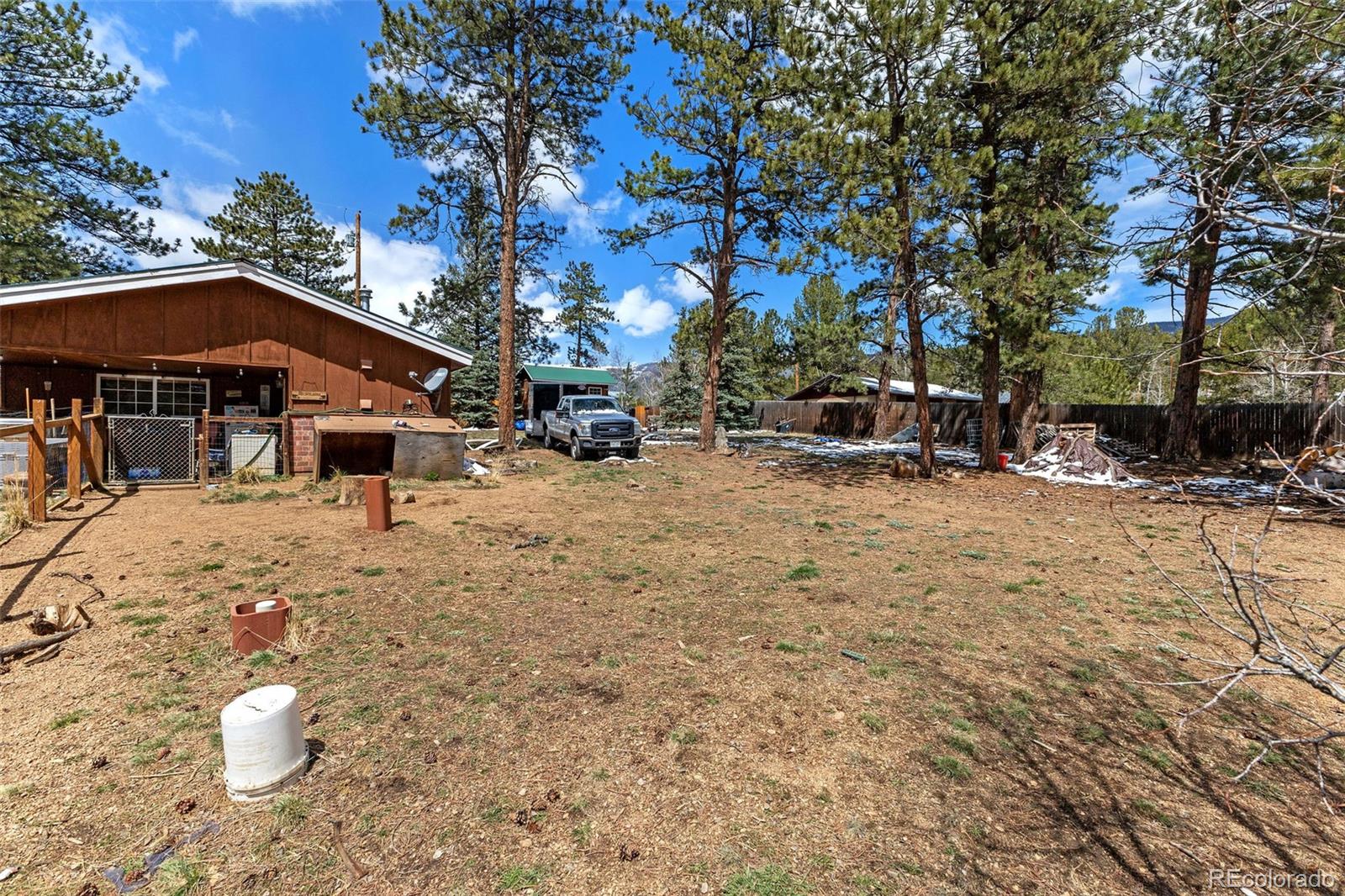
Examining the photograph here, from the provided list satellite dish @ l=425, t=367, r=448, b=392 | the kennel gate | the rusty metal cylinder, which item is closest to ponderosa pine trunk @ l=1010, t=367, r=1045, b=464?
satellite dish @ l=425, t=367, r=448, b=392

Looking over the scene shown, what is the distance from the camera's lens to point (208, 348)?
11.5 metres

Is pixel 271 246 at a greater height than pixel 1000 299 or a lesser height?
greater

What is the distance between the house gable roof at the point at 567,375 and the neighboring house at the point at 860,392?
13.5 m

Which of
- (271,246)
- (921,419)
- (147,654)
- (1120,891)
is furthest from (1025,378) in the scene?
(271,246)

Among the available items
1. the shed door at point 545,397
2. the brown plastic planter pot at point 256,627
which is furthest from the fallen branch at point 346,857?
the shed door at point 545,397

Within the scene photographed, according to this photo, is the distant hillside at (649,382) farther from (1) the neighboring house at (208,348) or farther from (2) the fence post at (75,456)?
(2) the fence post at (75,456)

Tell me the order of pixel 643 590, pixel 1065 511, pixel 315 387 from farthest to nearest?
pixel 315 387, pixel 1065 511, pixel 643 590

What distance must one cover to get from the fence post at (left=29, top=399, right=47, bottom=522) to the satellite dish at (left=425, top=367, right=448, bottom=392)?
727 centimetres

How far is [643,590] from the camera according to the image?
5.06 meters

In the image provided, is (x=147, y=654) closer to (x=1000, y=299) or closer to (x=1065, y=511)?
(x=1065, y=511)

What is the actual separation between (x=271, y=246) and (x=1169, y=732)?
113ft

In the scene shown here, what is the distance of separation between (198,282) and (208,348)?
135cm

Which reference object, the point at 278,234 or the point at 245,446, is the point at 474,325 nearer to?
the point at 278,234

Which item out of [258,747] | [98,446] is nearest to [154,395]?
[98,446]
